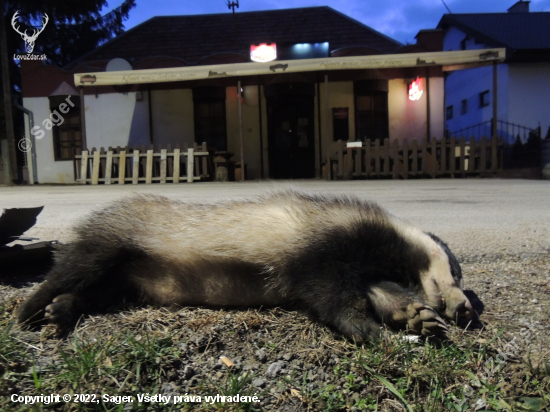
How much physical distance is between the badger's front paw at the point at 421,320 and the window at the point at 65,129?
13.5 metres

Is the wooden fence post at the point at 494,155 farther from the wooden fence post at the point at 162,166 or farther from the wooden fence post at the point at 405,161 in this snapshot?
the wooden fence post at the point at 162,166

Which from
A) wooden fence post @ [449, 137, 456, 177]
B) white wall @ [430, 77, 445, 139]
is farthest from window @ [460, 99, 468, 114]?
wooden fence post @ [449, 137, 456, 177]

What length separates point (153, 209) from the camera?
216 cm

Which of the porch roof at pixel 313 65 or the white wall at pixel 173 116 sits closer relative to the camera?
the porch roof at pixel 313 65

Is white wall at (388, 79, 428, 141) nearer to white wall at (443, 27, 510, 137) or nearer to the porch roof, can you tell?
the porch roof

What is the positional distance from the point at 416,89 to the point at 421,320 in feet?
36.7

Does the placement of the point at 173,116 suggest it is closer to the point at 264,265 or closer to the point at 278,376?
the point at 264,265

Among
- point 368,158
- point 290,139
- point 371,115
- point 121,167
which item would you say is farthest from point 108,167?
point 371,115

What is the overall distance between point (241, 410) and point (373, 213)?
1.08m

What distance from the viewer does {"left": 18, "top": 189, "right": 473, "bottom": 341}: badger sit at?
5.35 ft

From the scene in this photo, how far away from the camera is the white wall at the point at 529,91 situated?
56.2ft

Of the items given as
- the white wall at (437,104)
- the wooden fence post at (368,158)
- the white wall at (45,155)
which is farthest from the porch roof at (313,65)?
the white wall at (45,155)

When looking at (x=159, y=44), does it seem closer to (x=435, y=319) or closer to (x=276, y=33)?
(x=276, y=33)

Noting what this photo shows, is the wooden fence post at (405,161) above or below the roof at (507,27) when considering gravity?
below
